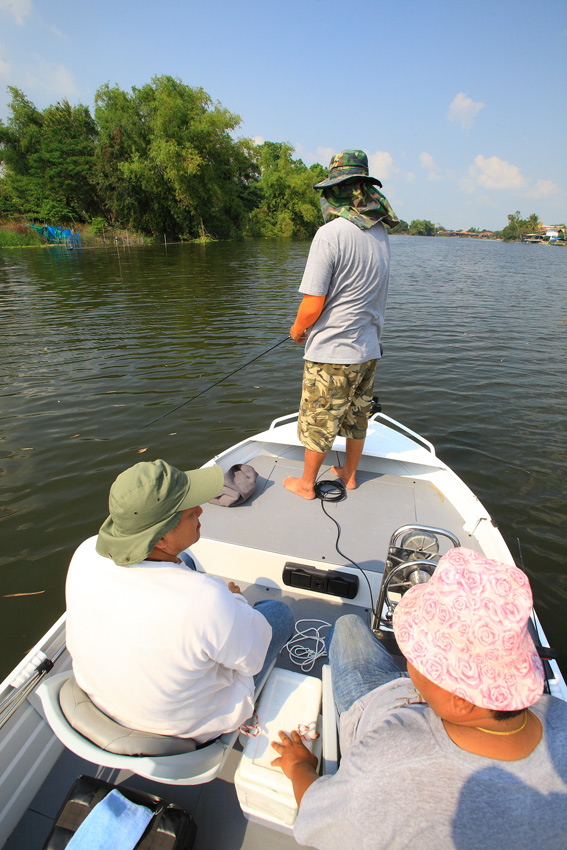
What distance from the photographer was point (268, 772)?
4.53ft

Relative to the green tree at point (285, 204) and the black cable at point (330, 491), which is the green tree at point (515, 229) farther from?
the black cable at point (330, 491)

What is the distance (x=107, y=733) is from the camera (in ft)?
3.90

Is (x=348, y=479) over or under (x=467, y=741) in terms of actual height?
under

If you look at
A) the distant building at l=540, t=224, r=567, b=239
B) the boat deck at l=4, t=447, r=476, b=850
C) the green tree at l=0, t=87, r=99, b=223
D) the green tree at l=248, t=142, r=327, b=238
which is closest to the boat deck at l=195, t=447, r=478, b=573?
the boat deck at l=4, t=447, r=476, b=850

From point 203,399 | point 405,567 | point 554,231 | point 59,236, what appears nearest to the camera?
point 405,567

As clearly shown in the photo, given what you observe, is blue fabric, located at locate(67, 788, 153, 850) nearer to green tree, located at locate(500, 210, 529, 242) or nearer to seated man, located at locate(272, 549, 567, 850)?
seated man, located at locate(272, 549, 567, 850)

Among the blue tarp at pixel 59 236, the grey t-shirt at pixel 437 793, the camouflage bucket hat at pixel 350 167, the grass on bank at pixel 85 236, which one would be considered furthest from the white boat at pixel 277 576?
the grass on bank at pixel 85 236

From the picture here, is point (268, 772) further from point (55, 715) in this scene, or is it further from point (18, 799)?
point (18, 799)

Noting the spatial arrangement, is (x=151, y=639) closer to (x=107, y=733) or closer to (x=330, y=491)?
(x=107, y=733)

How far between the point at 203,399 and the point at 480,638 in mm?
5895

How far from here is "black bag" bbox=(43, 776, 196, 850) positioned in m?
1.24

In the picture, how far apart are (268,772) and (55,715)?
0.73 m

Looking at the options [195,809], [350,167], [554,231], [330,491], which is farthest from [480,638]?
[554,231]

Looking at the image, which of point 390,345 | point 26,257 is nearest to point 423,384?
point 390,345
